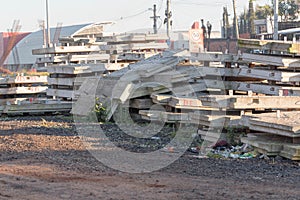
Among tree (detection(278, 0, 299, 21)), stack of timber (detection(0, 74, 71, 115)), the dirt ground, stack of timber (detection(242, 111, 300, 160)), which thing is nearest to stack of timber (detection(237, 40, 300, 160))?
stack of timber (detection(242, 111, 300, 160))

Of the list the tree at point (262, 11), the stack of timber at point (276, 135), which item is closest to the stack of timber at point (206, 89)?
the stack of timber at point (276, 135)

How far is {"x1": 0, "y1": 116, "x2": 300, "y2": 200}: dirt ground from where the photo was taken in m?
6.86

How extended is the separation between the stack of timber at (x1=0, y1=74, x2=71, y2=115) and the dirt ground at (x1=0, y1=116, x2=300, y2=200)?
6.10 metres

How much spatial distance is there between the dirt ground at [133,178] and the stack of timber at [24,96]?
6.10 metres

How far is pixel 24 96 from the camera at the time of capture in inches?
746

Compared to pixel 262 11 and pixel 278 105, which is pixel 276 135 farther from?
pixel 262 11

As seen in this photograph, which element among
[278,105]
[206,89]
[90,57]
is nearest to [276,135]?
[278,105]

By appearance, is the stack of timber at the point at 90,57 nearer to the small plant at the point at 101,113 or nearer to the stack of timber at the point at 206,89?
the stack of timber at the point at 206,89

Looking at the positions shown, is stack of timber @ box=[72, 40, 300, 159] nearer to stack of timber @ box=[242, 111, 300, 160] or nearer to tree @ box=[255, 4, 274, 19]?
stack of timber @ box=[242, 111, 300, 160]

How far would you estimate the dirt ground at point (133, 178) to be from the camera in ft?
22.5

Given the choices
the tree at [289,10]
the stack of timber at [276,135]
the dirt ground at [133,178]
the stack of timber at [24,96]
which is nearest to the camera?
the dirt ground at [133,178]

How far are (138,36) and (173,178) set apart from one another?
15038 mm

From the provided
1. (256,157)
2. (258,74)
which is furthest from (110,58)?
(256,157)

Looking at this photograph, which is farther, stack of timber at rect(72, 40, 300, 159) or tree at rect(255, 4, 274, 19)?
tree at rect(255, 4, 274, 19)
